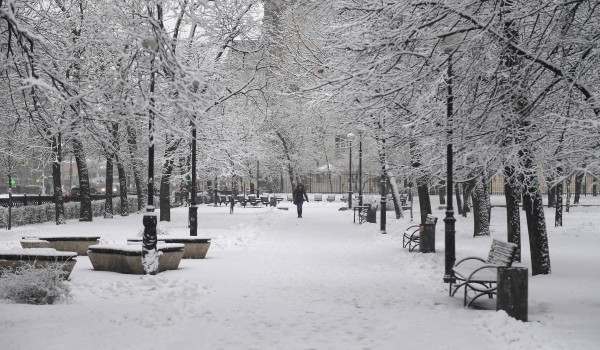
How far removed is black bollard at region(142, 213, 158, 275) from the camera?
12289 millimetres

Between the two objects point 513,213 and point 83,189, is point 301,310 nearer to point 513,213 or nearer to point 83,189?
point 513,213

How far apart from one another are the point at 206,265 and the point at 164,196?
14739 mm

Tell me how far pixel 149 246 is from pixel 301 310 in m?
4.22

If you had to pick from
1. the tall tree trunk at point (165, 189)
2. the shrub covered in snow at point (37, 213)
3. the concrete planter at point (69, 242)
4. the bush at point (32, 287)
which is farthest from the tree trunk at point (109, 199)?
the bush at point (32, 287)

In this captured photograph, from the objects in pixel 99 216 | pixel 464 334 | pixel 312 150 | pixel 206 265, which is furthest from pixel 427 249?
pixel 312 150

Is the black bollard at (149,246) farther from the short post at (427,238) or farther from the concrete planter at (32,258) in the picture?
the short post at (427,238)

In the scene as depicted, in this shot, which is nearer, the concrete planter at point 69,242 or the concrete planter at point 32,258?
the concrete planter at point 32,258

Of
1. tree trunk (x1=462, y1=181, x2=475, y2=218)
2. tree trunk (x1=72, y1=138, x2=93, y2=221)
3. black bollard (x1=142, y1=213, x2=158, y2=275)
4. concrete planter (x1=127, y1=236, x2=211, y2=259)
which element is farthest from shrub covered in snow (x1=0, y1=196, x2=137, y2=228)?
tree trunk (x1=462, y1=181, x2=475, y2=218)

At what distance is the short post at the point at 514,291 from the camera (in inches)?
335

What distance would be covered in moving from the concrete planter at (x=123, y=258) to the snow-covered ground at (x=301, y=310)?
1.09ft

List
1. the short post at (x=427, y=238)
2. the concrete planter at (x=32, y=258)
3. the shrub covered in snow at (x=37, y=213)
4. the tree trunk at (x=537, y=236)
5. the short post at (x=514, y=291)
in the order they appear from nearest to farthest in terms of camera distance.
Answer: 1. the short post at (x=514, y=291)
2. the concrete planter at (x=32, y=258)
3. the tree trunk at (x=537, y=236)
4. the short post at (x=427, y=238)
5. the shrub covered in snow at (x=37, y=213)

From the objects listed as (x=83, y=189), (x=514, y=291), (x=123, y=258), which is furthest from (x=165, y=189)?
(x=514, y=291)

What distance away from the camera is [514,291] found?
852 centimetres

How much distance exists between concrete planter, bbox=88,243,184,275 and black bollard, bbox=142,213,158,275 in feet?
1.19
